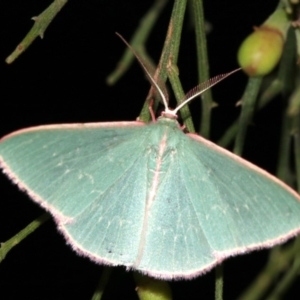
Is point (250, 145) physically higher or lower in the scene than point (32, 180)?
lower

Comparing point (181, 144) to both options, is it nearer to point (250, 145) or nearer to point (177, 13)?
point (177, 13)

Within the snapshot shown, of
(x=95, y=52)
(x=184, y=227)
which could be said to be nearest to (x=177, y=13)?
(x=184, y=227)

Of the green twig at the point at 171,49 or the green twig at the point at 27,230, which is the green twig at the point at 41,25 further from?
the green twig at the point at 27,230

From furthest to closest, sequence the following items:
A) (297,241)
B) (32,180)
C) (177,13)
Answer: (297,241) → (177,13) → (32,180)

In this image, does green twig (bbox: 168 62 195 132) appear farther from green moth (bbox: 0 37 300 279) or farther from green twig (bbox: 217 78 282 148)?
green twig (bbox: 217 78 282 148)

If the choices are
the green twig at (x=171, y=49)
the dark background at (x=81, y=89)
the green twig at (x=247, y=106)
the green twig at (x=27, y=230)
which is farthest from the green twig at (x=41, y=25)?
the dark background at (x=81, y=89)

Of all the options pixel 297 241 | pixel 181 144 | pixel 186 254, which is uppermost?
pixel 181 144

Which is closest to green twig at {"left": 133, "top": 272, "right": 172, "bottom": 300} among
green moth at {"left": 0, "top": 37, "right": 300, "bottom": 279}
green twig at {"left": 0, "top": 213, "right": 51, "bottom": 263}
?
green moth at {"left": 0, "top": 37, "right": 300, "bottom": 279}

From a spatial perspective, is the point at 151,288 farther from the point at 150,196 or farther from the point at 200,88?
the point at 200,88
